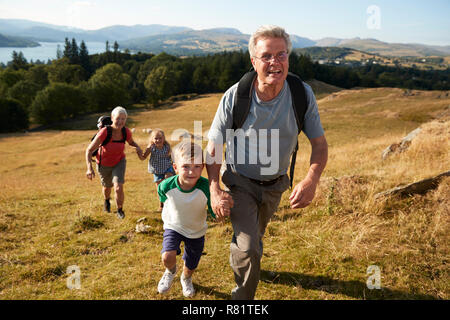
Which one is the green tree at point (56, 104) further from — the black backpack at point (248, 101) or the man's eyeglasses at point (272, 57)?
the man's eyeglasses at point (272, 57)

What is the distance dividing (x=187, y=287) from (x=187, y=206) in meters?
1.25

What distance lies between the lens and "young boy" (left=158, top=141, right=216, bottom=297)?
385 centimetres

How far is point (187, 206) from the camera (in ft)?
13.0

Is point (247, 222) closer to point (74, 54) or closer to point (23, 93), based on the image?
point (23, 93)

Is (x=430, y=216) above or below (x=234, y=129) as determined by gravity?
below

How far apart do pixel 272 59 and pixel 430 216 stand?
4.52 meters

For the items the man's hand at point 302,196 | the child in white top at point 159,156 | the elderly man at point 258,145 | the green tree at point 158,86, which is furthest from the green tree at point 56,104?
the man's hand at point 302,196

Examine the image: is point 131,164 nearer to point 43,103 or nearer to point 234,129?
point 234,129

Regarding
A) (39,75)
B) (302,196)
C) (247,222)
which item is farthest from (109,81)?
(302,196)

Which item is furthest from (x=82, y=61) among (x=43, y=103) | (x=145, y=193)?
(x=145, y=193)

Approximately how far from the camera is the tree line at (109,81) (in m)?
68.4

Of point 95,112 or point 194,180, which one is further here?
point 95,112

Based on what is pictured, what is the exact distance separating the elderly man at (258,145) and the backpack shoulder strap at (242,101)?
0.12ft

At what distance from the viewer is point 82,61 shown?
123 metres
